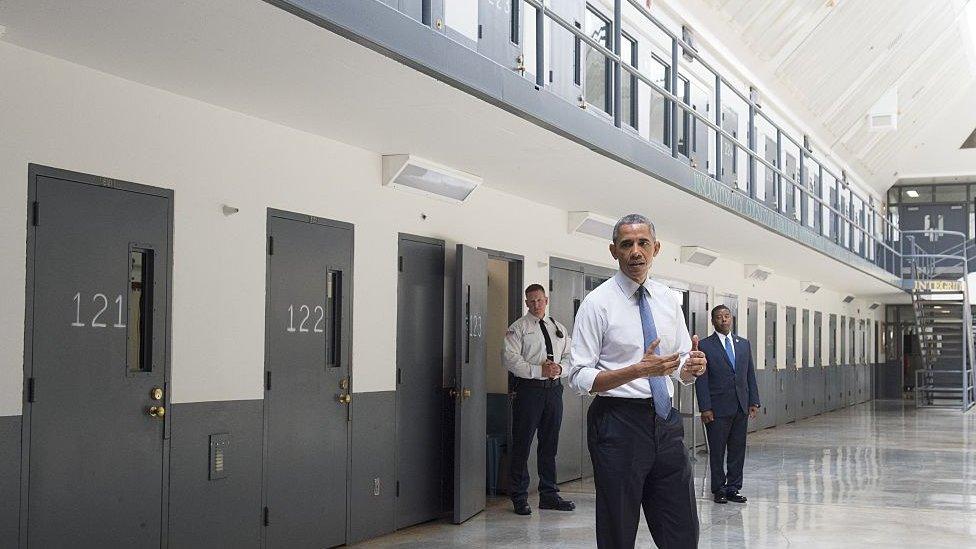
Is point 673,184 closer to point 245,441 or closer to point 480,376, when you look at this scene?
point 480,376

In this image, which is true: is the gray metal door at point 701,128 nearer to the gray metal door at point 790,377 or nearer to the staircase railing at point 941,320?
the gray metal door at point 790,377

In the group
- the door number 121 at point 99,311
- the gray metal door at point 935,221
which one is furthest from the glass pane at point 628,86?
the gray metal door at point 935,221

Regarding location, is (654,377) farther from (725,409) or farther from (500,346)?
(500,346)

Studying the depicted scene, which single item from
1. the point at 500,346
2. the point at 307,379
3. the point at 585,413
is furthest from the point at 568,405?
the point at 307,379

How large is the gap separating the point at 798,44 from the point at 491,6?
1086 cm

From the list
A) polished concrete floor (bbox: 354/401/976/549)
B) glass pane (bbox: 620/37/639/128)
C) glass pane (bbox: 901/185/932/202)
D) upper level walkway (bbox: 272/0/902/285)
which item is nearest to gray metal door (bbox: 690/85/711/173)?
upper level walkway (bbox: 272/0/902/285)

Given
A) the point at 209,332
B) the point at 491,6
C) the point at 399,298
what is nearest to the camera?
the point at 209,332

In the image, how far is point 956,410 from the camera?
79.8 feet

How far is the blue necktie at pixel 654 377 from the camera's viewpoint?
3904 mm

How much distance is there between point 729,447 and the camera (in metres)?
9.56

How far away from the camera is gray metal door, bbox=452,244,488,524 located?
325 inches

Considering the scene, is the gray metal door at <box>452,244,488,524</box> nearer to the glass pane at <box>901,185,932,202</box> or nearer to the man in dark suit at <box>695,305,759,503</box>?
the man in dark suit at <box>695,305,759,503</box>

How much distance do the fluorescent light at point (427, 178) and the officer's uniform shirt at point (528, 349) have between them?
1176 millimetres

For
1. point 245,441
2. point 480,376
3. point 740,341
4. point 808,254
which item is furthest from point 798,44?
point 245,441
